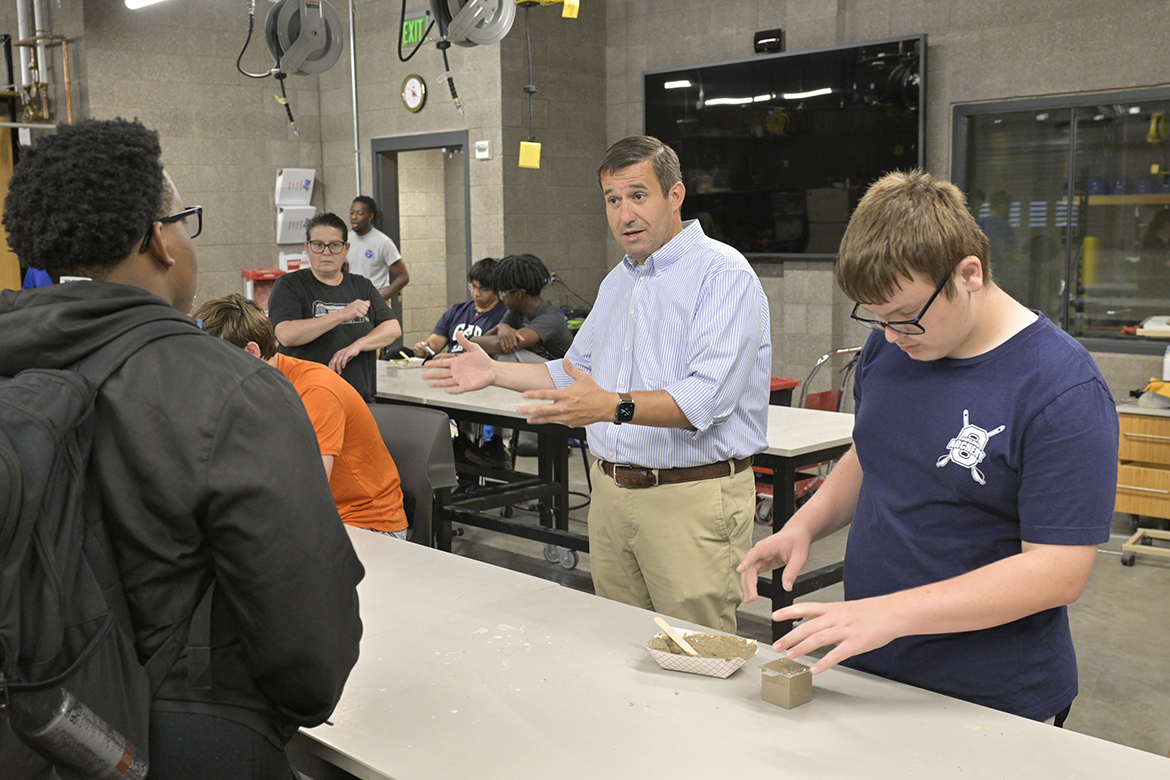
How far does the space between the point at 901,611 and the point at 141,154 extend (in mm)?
1065

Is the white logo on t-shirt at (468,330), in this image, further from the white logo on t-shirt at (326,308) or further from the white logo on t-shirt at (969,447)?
the white logo on t-shirt at (969,447)

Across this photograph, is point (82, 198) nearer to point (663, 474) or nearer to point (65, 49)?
point (663, 474)

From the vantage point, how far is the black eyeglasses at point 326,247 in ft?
14.8

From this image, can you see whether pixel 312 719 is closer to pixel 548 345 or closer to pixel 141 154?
pixel 141 154

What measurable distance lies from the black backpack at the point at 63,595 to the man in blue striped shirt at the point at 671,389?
1242mm

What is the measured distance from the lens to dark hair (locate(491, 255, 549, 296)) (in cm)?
514

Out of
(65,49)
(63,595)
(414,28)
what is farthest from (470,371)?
(65,49)

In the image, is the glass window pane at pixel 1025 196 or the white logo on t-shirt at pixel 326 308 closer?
the white logo on t-shirt at pixel 326 308

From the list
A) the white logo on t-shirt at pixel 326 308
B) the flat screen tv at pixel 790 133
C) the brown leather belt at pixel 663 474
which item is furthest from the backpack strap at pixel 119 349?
the flat screen tv at pixel 790 133

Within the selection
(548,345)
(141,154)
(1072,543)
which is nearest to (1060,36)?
(548,345)

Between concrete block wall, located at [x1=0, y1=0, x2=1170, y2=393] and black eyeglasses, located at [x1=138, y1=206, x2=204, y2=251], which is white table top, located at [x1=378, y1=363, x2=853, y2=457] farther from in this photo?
concrete block wall, located at [x1=0, y1=0, x2=1170, y2=393]

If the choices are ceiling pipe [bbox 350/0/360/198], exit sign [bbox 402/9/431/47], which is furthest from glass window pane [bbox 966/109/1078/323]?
ceiling pipe [bbox 350/0/360/198]

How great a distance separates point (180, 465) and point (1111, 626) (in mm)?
3730

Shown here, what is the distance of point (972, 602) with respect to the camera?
1.29 m
